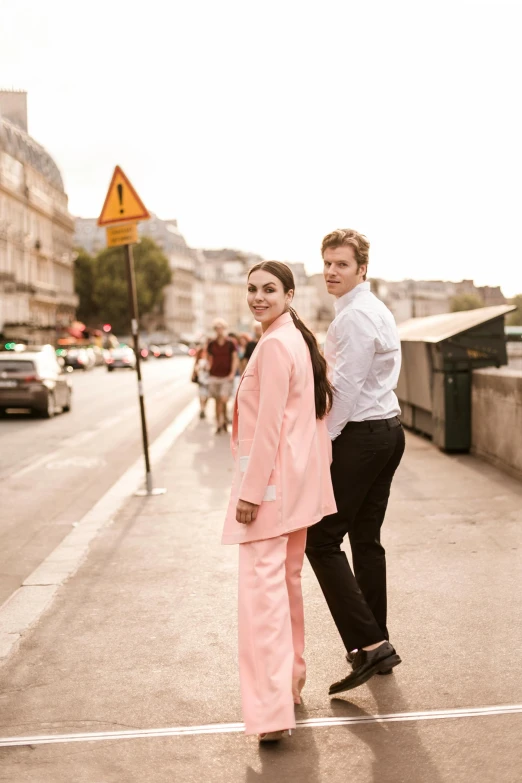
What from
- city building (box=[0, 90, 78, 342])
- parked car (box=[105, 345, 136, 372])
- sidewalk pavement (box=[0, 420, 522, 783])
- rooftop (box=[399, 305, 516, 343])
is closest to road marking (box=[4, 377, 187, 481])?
rooftop (box=[399, 305, 516, 343])

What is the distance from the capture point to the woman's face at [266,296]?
14.1 feet

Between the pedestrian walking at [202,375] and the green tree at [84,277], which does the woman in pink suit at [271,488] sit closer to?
the pedestrian walking at [202,375]

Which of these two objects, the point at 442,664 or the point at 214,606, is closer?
the point at 442,664

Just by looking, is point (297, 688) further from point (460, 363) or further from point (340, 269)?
point (460, 363)

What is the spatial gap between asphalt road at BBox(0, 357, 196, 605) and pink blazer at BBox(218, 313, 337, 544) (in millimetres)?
2837

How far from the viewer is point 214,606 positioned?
6.15 m

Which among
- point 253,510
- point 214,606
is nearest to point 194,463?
point 214,606

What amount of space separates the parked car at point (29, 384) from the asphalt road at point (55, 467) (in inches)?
13.2

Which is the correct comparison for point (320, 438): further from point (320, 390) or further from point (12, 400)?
point (12, 400)

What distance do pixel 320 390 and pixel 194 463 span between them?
9238 millimetres

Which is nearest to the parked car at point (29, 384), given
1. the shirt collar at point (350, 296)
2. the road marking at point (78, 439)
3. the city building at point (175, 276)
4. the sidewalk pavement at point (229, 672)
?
the road marking at point (78, 439)

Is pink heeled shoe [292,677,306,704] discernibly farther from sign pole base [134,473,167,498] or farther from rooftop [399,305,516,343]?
rooftop [399,305,516,343]

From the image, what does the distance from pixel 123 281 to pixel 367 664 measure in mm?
124393

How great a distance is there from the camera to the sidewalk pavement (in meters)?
3.92
